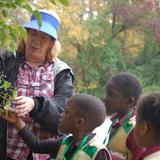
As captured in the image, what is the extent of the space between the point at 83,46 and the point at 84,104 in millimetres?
11987

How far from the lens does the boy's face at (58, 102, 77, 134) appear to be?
2.16 metres

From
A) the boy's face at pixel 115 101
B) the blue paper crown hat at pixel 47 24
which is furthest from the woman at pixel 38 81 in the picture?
the boy's face at pixel 115 101

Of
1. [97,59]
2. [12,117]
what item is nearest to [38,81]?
[12,117]

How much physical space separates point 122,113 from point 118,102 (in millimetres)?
68

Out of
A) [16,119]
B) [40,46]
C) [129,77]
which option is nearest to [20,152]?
[16,119]

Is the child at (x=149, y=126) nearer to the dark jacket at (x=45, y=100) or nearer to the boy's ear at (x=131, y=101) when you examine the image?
the dark jacket at (x=45, y=100)

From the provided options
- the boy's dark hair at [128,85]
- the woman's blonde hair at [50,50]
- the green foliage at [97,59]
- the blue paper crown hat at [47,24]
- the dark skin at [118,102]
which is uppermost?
the blue paper crown hat at [47,24]

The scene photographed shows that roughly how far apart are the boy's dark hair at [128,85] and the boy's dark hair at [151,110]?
68cm

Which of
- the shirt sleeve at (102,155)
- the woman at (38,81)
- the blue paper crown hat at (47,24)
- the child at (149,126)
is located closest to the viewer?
the child at (149,126)

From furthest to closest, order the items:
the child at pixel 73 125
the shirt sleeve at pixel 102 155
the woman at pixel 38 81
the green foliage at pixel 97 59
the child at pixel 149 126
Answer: the green foliage at pixel 97 59 < the woman at pixel 38 81 < the child at pixel 73 125 < the shirt sleeve at pixel 102 155 < the child at pixel 149 126

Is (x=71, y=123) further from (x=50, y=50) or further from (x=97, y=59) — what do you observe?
(x=97, y=59)

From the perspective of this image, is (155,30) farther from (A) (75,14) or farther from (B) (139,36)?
(A) (75,14)

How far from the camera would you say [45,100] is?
2195 mm

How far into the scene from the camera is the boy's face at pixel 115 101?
8.20 feet
